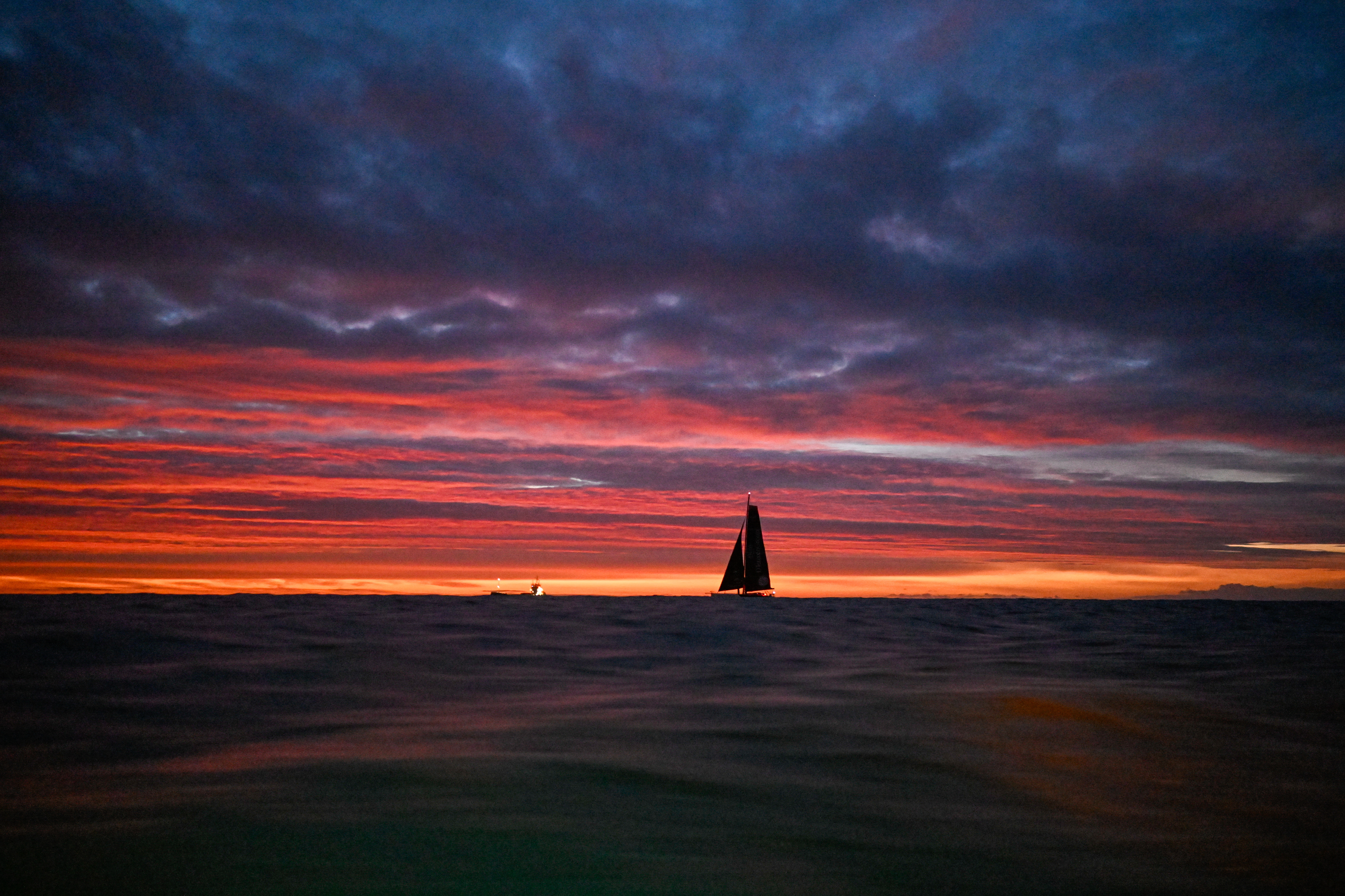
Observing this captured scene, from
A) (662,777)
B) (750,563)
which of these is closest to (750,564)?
(750,563)

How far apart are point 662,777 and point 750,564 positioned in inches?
3279

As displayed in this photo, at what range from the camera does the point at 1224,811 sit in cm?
704

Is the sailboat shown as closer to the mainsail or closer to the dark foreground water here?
the mainsail

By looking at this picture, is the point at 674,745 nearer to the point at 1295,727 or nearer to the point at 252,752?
the point at 252,752

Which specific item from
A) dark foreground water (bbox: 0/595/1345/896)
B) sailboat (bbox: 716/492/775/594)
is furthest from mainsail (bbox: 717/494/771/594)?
dark foreground water (bbox: 0/595/1345/896)

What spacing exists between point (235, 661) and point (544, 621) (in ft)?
76.3

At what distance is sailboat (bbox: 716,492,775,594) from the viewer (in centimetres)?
8875

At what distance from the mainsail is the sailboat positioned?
0.03 m

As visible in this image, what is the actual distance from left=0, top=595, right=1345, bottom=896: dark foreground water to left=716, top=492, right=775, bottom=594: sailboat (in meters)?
69.6

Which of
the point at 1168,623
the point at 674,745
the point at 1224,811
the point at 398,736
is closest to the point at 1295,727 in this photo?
the point at 1224,811

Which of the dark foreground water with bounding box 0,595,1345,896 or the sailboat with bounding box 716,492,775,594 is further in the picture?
the sailboat with bounding box 716,492,775,594

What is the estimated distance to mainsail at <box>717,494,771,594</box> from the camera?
88.8 m

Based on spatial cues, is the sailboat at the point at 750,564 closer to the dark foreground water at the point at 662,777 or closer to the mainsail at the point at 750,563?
the mainsail at the point at 750,563

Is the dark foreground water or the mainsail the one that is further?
the mainsail
